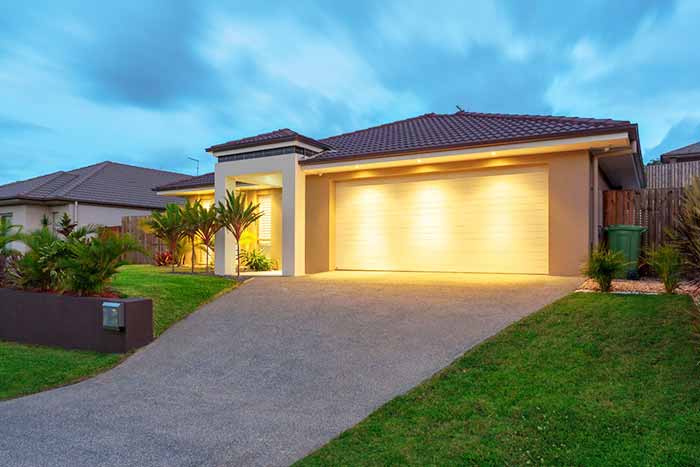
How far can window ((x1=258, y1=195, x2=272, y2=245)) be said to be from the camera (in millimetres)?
16984

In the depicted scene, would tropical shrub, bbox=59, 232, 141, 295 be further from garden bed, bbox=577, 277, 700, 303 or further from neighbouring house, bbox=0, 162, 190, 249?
neighbouring house, bbox=0, 162, 190, 249

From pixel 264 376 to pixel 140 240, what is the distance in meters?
16.2

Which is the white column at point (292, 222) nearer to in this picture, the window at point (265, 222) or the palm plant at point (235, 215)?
the palm plant at point (235, 215)

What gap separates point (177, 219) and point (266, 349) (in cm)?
752

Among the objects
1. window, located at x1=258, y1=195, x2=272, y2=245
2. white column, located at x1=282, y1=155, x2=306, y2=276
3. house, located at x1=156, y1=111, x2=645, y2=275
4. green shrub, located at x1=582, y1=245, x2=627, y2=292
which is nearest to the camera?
green shrub, located at x1=582, y1=245, x2=627, y2=292

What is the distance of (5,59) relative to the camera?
36.4 m

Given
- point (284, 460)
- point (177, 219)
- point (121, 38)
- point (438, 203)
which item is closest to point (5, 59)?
point (121, 38)

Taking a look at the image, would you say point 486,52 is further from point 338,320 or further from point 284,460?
point 284,460

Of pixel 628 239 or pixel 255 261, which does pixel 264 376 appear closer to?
pixel 628 239

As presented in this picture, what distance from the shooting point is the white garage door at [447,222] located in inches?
462

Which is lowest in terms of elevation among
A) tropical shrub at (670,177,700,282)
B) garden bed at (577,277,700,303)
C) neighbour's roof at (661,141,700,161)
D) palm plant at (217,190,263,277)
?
garden bed at (577,277,700,303)

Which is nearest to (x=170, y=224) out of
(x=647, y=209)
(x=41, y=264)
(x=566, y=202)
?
(x=41, y=264)

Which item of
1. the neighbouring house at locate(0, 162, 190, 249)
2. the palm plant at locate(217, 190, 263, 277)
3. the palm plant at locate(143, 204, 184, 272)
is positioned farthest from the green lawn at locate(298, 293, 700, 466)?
the neighbouring house at locate(0, 162, 190, 249)

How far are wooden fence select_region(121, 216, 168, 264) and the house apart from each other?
6771mm
